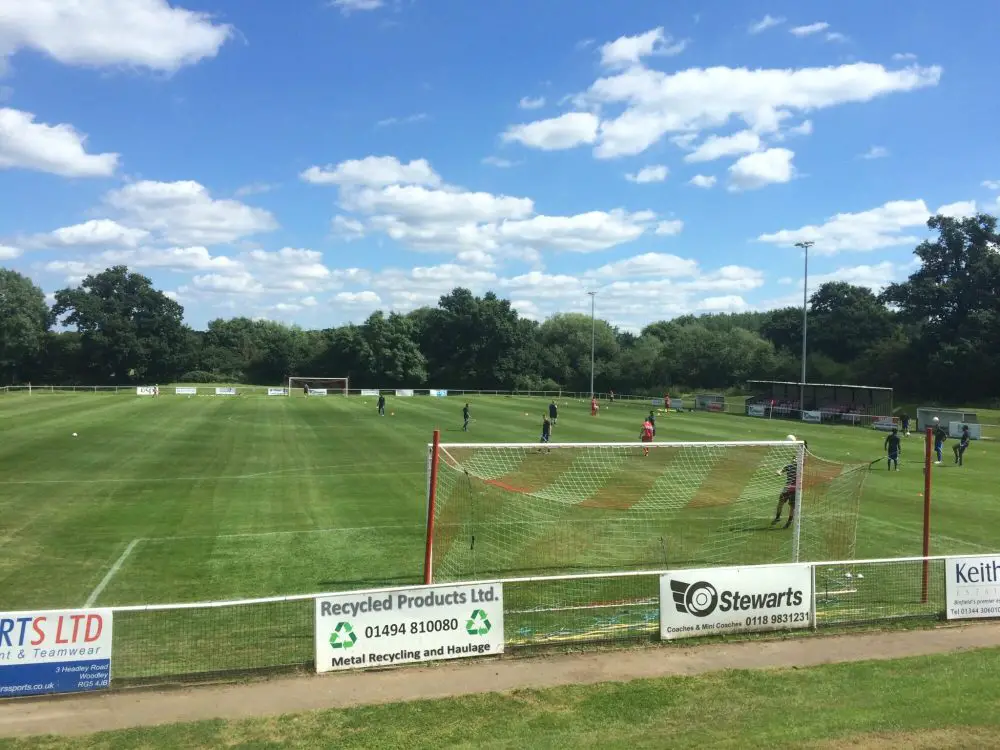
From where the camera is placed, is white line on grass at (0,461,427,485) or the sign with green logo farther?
white line on grass at (0,461,427,485)

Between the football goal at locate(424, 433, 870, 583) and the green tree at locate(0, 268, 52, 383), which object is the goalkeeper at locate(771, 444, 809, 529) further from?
the green tree at locate(0, 268, 52, 383)

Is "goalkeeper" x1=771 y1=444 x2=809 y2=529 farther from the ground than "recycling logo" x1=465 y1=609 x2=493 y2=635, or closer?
farther from the ground

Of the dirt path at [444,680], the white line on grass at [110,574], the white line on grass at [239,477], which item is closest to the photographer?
the dirt path at [444,680]

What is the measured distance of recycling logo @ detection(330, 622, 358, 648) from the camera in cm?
906

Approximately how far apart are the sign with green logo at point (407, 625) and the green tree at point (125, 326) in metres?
95.5

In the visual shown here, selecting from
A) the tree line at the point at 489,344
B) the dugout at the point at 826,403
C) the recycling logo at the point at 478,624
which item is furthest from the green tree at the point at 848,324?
the recycling logo at the point at 478,624

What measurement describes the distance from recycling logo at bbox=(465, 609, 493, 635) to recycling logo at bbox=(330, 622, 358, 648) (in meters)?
1.42

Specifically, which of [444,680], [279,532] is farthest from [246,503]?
[444,680]

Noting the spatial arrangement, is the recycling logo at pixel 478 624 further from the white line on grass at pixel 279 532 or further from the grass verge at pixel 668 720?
the white line on grass at pixel 279 532

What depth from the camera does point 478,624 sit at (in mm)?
9570

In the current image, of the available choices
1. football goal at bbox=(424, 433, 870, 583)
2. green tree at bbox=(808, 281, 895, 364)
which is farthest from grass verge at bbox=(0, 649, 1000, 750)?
green tree at bbox=(808, 281, 895, 364)

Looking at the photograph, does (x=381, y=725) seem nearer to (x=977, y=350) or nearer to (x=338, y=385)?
(x=977, y=350)

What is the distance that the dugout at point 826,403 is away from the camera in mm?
50344

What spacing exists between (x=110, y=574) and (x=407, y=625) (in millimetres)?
6840
